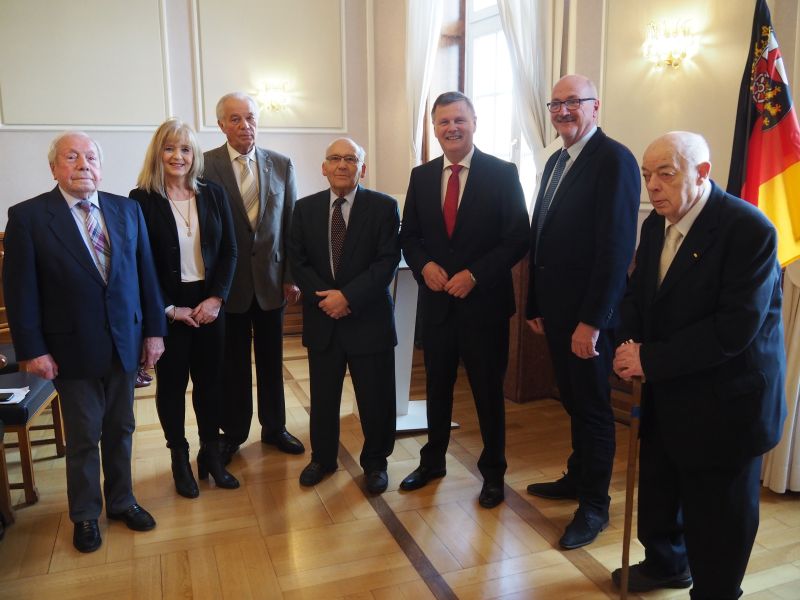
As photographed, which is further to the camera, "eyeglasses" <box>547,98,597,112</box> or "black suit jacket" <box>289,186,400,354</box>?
"black suit jacket" <box>289,186,400,354</box>

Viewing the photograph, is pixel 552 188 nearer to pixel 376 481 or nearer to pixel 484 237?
pixel 484 237

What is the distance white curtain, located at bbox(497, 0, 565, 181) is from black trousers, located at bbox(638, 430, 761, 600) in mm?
2776

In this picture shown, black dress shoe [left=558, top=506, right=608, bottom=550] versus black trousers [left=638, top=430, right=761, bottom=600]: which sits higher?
black trousers [left=638, top=430, right=761, bottom=600]

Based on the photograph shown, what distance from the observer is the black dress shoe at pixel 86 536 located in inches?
98.2

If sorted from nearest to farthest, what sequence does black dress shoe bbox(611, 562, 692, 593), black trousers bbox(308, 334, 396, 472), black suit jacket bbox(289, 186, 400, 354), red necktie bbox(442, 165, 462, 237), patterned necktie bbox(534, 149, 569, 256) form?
black dress shoe bbox(611, 562, 692, 593), patterned necktie bbox(534, 149, 569, 256), red necktie bbox(442, 165, 462, 237), black suit jacket bbox(289, 186, 400, 354), black trousers bbox(308, 334, 396, 472)

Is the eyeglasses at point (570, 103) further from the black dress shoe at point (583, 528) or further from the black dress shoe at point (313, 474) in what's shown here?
the black dress shoe at point (313, 474)

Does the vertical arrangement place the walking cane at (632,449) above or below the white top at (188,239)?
below

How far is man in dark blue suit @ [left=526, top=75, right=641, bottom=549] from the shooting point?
234 centimetres

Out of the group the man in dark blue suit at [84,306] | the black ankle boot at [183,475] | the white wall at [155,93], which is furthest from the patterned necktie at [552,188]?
the white wall at [155,93]

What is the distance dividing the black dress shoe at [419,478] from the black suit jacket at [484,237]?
731mm

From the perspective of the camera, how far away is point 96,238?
239cm

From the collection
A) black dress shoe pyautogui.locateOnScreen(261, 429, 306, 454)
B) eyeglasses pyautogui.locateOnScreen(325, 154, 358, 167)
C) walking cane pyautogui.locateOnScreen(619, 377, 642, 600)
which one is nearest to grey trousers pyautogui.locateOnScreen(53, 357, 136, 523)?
black dress shoe pyautogui.locateOnScreen(261, 429, 306, 454)

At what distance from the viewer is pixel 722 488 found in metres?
1.88

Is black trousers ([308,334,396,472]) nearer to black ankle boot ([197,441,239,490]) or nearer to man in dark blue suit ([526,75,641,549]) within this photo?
black ankle boot ([197,441,239,490])
